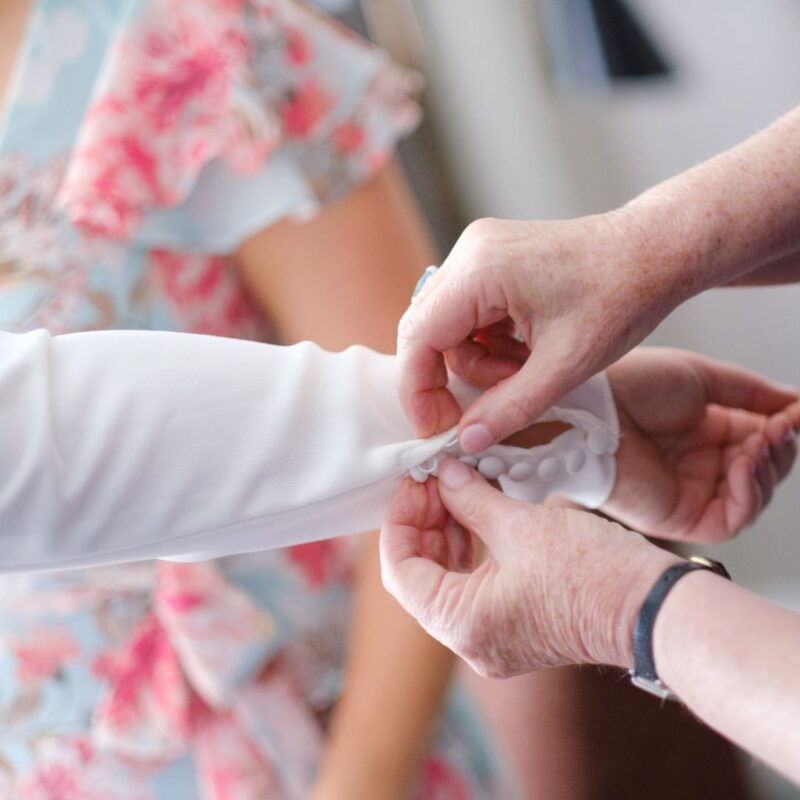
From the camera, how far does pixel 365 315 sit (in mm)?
785

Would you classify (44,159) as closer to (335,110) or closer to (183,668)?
(335,110)

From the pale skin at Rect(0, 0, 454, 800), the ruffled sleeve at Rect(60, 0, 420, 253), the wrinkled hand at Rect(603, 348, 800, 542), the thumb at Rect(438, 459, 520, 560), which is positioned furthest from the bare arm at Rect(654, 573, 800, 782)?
the ruffled sleeve at Rect(60, 0, 420, 253)

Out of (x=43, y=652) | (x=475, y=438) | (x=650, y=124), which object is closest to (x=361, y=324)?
(x=475, y=438)

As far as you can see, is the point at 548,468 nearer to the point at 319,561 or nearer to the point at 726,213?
the point at 726,213

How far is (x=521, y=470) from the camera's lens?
61 cm

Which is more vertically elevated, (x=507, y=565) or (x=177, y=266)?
(x=177, y=266)

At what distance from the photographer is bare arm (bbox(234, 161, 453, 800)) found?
769 millimetres

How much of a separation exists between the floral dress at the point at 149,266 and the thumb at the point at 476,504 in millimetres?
280

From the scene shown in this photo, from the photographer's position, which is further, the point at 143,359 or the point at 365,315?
the point at 365,315

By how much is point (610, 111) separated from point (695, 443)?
3.18 feet

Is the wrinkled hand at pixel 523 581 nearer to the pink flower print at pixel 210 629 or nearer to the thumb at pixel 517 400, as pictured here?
the thumb at pixel 517 400

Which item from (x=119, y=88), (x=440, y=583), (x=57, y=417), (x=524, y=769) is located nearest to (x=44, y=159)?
(x=119, y=88)

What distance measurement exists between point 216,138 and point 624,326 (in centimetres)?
38

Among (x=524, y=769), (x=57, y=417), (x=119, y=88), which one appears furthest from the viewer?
(x=524, y=769)
